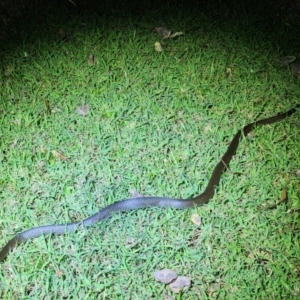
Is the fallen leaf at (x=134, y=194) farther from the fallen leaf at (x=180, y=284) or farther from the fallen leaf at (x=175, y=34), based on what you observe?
the fallen leaf at (x=175, y=34)

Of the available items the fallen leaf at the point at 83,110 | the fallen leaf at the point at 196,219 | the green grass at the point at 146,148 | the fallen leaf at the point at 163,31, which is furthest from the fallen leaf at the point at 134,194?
the fallen leaf at the point at 163,31

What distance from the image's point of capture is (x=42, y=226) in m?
2.68

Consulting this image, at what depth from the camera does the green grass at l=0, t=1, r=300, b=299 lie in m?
2.57

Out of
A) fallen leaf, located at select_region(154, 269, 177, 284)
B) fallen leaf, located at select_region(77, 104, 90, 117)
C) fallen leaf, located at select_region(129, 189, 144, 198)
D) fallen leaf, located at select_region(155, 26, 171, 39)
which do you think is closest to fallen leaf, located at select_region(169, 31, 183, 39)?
fallen leaf, located at select_region(155, 26, 171, 39)

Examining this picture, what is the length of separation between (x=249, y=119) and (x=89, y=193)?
1.39 metres

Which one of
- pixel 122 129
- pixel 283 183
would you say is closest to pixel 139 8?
pixel 122 129

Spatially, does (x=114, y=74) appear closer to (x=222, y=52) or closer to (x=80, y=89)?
(x=80, y=89)

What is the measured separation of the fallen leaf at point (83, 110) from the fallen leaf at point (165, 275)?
1.46 m

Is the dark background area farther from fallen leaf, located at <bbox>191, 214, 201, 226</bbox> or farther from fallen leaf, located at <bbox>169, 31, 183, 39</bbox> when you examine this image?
fallen leaf, located at <bbox>191, 214, 201, 226</bbox>

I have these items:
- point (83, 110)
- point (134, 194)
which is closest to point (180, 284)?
point (134, 194)

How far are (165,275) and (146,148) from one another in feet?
3.35

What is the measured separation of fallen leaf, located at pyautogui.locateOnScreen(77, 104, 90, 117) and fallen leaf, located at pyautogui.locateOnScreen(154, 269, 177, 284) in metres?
1.46

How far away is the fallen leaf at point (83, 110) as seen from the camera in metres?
3.44

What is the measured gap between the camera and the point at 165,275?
2537mm
